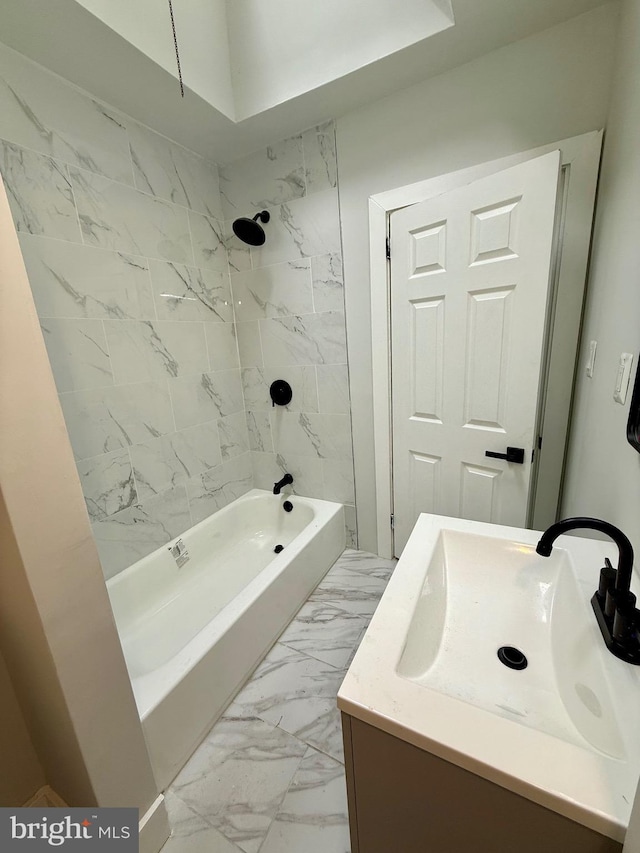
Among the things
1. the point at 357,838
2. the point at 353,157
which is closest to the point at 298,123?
the point at 353,157

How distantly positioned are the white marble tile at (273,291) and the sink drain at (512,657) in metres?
1.74

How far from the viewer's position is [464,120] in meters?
1.41

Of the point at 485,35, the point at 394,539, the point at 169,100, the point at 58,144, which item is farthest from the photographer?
the point at 394,539

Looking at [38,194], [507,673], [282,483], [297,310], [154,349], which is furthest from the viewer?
[282,483]

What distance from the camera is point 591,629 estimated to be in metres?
0.70

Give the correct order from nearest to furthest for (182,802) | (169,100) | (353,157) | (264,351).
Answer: (182,802) < (169,100) < (353,157) < (264,351)

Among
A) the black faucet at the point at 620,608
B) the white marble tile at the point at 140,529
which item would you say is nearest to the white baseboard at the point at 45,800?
the white marble tile at the point at 140,529

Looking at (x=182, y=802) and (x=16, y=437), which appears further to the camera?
(x=182, y=802)

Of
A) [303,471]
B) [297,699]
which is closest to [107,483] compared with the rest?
[303,471]

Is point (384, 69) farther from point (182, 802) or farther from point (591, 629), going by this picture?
point (182, 802)

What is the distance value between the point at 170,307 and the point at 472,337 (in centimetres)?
154

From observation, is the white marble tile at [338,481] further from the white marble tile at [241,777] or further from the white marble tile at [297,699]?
the white marble tile at [241,777]

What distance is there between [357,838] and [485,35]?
8.03ft

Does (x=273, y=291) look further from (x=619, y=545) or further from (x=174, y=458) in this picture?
(x=619, y=545)
